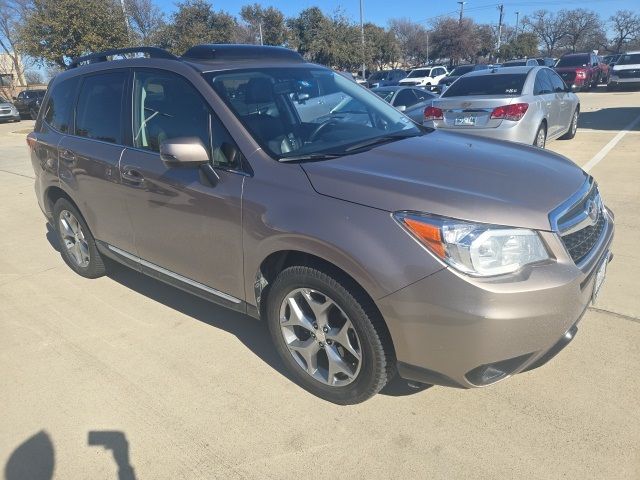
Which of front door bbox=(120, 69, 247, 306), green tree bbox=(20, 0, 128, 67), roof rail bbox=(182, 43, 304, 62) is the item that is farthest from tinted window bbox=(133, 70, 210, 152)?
green tree bbox=(20, 0, 128, 67)

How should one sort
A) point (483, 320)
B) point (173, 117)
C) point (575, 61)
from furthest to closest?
point (575, 61)
point (173, 117)
point (483, 320)

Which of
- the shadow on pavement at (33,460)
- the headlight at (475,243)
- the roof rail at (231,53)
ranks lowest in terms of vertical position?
the shadow on pavement at (33,460)

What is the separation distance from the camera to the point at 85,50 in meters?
18.5

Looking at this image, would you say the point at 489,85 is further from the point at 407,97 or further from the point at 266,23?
the point at 266,23

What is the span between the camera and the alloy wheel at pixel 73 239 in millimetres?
4344

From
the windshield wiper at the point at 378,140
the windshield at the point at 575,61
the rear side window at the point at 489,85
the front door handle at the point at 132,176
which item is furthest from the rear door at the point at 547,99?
the windshield at the point at 575,61

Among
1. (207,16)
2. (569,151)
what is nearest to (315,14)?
(207,16)

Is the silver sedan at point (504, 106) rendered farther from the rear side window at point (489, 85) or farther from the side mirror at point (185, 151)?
the side mirror at point (185, 151)

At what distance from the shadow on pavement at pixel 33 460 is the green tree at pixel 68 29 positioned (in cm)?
1883

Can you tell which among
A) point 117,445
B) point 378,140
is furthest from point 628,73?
point 117,445

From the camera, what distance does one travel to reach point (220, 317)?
369 cm

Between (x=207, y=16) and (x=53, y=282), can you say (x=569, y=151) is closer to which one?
(x=53, y=282)

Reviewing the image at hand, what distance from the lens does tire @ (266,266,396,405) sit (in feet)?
7.71

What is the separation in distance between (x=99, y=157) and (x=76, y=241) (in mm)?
1164
